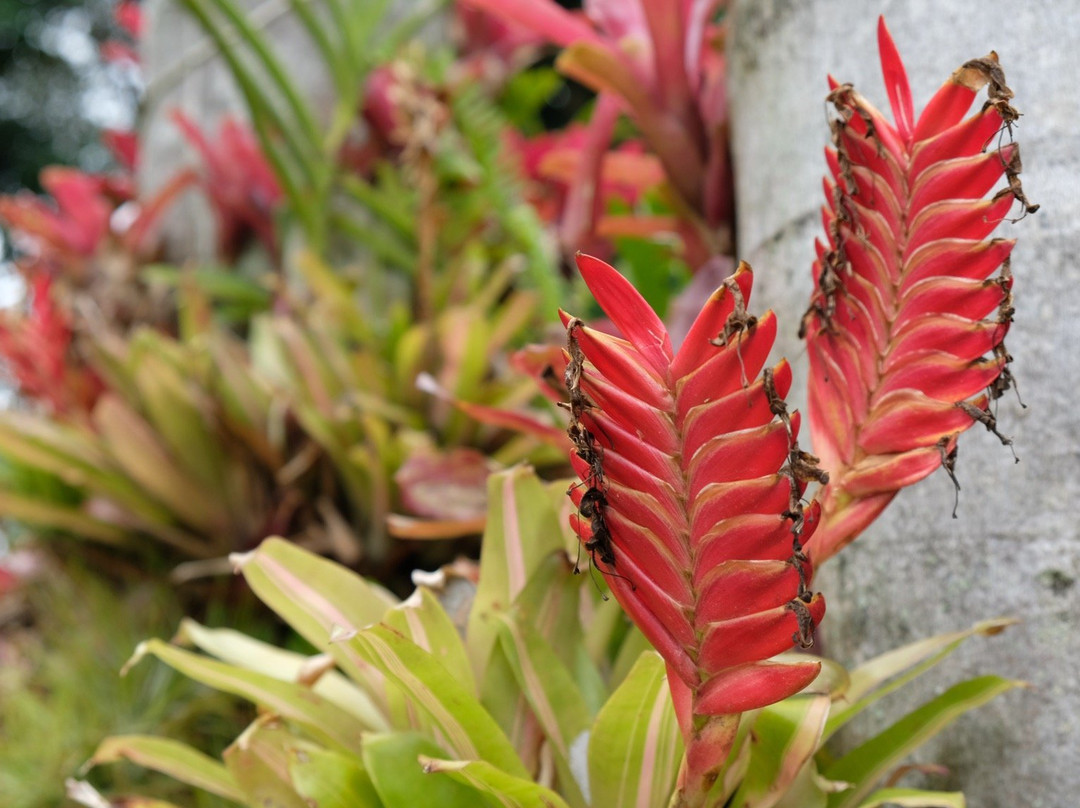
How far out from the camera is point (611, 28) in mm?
971

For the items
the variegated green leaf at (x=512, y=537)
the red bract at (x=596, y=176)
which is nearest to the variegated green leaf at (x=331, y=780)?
the variegated green leaf at (x=512, y=537)

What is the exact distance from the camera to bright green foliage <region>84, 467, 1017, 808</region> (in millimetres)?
480

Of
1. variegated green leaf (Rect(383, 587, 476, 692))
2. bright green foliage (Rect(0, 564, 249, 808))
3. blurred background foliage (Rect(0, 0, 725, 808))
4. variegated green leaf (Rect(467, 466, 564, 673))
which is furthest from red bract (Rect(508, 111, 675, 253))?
bright green foliage (Rect(0, 564, 249, 808))

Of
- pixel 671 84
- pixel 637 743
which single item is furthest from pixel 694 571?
pixel 671 84

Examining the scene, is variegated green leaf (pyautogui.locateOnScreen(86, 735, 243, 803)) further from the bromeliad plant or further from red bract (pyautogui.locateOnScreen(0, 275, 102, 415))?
red bract (pyautogui.locateOnScreen(0, 275, 102, 415))

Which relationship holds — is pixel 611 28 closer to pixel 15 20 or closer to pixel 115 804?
pixel 115 804

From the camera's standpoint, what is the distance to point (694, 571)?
0.39 m

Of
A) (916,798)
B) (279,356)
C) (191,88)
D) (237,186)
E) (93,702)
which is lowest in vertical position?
(916,798)

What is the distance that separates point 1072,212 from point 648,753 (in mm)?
455

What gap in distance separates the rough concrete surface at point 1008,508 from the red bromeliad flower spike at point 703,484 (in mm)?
260

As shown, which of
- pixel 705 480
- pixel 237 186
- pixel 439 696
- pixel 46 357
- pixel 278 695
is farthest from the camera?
pixel 237 186

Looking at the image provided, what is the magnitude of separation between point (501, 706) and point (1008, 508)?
36cm

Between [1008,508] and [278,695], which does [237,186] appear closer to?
[278,695]

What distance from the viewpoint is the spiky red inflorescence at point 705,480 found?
37cm
